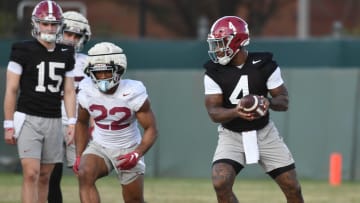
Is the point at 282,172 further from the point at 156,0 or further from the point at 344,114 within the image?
the point at 156,0

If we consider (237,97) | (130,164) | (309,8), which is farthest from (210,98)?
(309,8)

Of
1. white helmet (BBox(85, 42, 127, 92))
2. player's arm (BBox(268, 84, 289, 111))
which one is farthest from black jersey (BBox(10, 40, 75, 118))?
player's arm (BBox(268, 84, 289, 111))

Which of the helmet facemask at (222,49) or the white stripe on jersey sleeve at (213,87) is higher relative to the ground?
the helmet facemask at (222,49)

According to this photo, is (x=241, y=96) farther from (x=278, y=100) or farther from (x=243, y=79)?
(x=278, y=100)

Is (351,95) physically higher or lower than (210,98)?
lower

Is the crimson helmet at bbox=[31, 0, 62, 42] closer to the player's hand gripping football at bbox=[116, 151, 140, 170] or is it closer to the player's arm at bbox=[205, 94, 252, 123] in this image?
the player's hand gripping football at bbox=[116, 151, 140, 170]

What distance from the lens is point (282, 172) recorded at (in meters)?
10.1

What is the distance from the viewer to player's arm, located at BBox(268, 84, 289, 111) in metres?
9.97

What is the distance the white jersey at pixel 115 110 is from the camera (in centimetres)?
998

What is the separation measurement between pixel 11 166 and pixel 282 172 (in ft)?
33.9

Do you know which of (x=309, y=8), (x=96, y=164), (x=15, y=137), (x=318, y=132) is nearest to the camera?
(x=96, y=164)

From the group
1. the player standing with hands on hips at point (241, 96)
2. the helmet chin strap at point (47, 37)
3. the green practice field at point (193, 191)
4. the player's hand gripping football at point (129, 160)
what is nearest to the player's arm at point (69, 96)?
the helmet chin strap at point (47, 37)

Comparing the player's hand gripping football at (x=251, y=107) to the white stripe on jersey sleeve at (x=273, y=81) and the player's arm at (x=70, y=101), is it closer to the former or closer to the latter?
the white stripe on jersey sleeve at (x=273, y=81)

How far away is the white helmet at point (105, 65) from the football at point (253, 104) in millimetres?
1121
